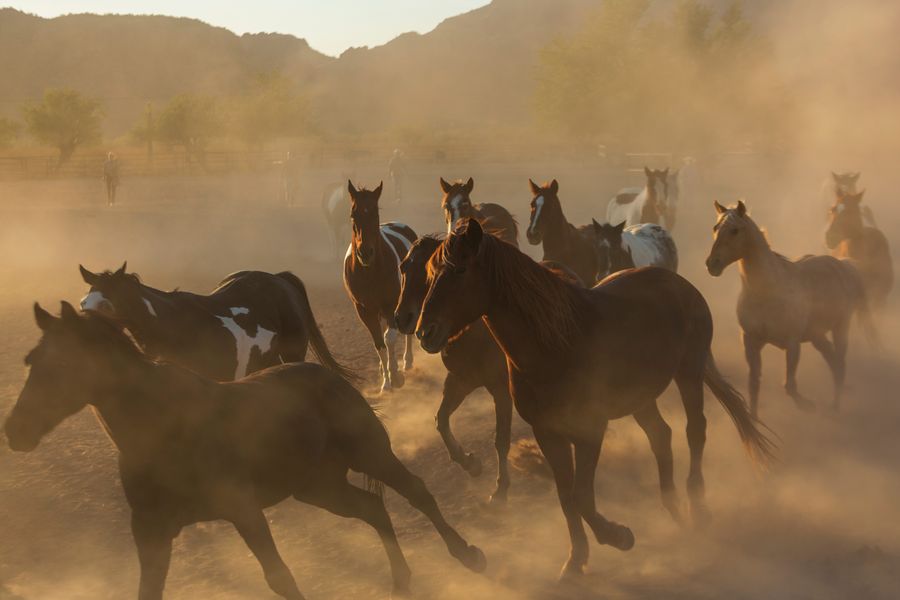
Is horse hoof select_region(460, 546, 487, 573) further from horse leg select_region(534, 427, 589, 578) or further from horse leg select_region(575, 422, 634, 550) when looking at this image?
horse leg select_region(575, 422, 634, 550)

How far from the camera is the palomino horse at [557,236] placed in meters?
9.95

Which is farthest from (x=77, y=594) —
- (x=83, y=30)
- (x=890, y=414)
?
(x=83, y=30)

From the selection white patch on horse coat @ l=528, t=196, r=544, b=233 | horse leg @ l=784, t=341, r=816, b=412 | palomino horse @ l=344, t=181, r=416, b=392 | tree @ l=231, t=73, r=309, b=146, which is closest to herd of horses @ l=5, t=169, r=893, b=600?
horse leg @ l=784, t=341, r=816, b=412

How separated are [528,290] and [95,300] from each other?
3.14m

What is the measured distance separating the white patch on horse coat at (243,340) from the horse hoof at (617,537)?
3312 mm

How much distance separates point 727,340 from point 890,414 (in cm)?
392

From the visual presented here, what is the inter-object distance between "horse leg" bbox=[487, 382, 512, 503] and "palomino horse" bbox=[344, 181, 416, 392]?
9.30 ft

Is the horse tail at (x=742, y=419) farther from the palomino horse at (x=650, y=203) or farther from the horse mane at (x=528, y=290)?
the palomino horse at (x=650, y=203)

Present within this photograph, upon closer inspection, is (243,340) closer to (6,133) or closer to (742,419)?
(742,419)

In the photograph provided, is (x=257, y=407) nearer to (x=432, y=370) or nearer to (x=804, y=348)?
(x=432, y=370)

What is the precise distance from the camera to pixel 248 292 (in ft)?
25.9

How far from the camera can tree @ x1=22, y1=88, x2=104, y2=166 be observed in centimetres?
6169

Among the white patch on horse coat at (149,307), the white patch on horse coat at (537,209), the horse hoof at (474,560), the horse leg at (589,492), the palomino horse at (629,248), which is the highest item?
the white patch on horse coat at (537,209)

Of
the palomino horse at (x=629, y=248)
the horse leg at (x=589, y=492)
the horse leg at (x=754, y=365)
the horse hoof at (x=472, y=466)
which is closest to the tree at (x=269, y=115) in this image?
the palomino horse at (x=629, y=248)
